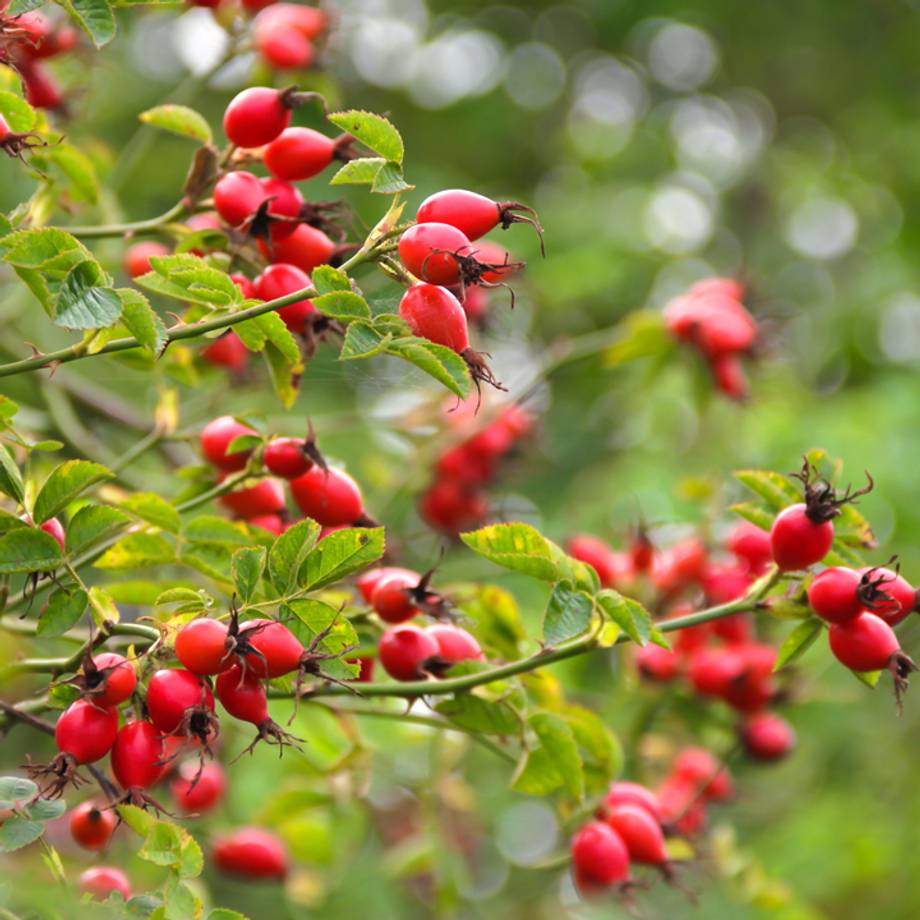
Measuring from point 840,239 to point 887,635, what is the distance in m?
5.94

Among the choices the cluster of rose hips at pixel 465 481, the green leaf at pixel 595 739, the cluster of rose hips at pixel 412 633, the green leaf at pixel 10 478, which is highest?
the green leaf at pixel 10 478

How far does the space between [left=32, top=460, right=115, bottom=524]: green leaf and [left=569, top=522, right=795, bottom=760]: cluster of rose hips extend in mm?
1420

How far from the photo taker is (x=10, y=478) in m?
1.29

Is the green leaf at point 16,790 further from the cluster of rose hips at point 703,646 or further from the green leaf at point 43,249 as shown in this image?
the cluster of rose hips at point 703,646

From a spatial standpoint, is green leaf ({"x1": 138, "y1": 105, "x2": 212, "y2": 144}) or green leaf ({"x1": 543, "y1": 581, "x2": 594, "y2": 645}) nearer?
green leaf ({"x1": 543, "y1": 581, "x2": 594, "y2": 645})

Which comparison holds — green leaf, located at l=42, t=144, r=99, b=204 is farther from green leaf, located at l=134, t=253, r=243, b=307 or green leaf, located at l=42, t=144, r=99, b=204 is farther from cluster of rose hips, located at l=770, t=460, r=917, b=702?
cluster of rose hips, located at l=770, t=460, r=917, b=702

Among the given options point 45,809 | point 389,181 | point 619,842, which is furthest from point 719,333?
point 45,809

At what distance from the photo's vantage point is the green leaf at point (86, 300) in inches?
49.5

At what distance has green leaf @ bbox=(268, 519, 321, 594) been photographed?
51.6 inches

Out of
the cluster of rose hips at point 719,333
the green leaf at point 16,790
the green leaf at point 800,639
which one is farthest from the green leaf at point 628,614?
the cluster of rose hips at point 719,333

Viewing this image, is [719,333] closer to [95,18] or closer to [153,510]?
[153,510]

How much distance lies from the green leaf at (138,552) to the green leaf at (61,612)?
25 centimetres

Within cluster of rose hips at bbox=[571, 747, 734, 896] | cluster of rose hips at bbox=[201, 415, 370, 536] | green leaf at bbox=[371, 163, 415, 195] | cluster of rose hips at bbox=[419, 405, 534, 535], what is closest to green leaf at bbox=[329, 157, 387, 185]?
green leaf at bbox=[371, 163, 415, 195]

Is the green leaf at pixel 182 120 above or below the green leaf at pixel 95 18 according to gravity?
below
